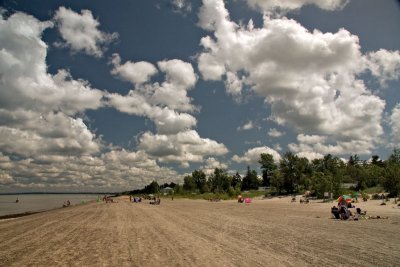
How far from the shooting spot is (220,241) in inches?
579

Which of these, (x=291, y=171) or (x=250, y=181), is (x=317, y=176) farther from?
(x=250, y=181)

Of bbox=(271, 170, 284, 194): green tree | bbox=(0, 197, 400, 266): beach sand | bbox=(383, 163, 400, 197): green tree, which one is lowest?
bbox=(0, 197, 400, 266): beach sand

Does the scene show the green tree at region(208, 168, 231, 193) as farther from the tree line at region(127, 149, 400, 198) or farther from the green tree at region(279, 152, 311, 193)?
the green tree at region(279, 152, 311, 193)

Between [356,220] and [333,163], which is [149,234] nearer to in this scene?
[356,220]

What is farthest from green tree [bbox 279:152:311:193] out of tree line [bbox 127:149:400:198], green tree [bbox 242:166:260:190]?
green tree [bbox 242:166:260:190]

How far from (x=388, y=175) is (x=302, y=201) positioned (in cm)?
1433

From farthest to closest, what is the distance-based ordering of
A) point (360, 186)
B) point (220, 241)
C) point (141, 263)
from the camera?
point (360, 186), point (220, 241), point (141, 263)

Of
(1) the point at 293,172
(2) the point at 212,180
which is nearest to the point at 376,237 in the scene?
(1) the point at 293,172

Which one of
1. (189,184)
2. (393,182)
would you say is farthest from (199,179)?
(393,182)

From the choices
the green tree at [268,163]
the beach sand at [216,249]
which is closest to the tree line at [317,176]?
the green tree at [268,163]

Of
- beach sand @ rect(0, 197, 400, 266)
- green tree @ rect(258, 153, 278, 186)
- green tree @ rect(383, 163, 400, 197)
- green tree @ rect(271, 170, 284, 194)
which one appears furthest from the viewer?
green tree @ rect(258, 153, 278, 186)

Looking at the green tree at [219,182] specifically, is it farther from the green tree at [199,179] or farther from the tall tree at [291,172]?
the tall tree at [291,172]

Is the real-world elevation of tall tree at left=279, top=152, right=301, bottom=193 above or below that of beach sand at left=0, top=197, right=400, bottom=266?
above

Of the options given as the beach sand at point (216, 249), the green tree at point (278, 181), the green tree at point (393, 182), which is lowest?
the beach sand at point (216, 249)
